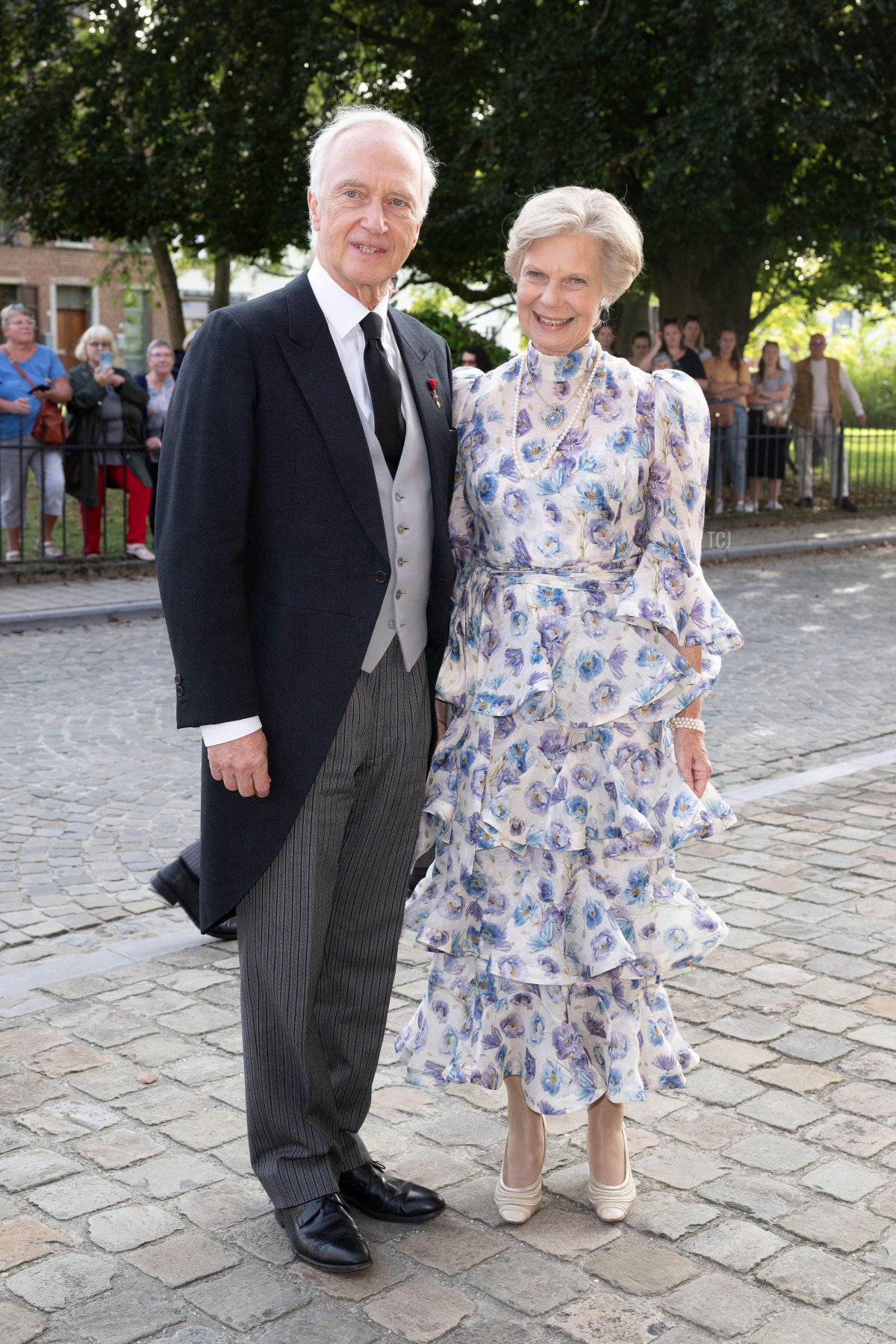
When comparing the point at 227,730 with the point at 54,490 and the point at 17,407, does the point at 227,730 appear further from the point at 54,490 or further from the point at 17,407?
the point at 54,490

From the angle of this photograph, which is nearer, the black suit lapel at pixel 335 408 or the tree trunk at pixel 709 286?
the black suit lapel at pixel 335 408

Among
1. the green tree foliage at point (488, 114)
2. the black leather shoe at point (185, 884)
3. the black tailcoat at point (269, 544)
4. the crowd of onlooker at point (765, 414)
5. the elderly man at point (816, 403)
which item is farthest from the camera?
the elderly man at point (816, 403)

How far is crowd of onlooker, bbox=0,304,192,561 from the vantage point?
1275cm

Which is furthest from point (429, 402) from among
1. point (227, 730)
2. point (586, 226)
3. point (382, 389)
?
point (227, 730)

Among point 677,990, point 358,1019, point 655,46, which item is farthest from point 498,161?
point 358,1019

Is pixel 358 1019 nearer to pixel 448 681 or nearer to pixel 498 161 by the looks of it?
pixel 448 681

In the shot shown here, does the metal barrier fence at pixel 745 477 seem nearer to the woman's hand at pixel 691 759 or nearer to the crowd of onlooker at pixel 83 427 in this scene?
the crowd of onlooker at pixel 83 427

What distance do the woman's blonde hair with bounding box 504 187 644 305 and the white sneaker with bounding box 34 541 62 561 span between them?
10903 millimetres

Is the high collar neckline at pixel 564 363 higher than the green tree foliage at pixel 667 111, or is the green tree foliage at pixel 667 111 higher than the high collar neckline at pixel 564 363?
the green tree foliage at pixel 667 111

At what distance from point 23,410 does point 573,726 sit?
10.6 metres

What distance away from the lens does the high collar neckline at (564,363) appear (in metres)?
3.12

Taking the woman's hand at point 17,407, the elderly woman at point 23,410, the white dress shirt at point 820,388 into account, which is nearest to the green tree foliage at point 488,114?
the white dress shirt at point 820,388

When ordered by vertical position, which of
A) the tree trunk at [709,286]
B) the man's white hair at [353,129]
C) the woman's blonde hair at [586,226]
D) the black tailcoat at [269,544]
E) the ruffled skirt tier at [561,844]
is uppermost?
the tree trunk at [709,286]

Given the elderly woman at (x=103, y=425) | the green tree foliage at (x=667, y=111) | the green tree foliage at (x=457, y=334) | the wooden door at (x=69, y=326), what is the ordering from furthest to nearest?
the wooden door at (x=69, y=326)
the green tree foliage at (x=457, y=334)
the green tree foliage at (x=667, y=111)
the elderly woman at (x=103, y=425)
